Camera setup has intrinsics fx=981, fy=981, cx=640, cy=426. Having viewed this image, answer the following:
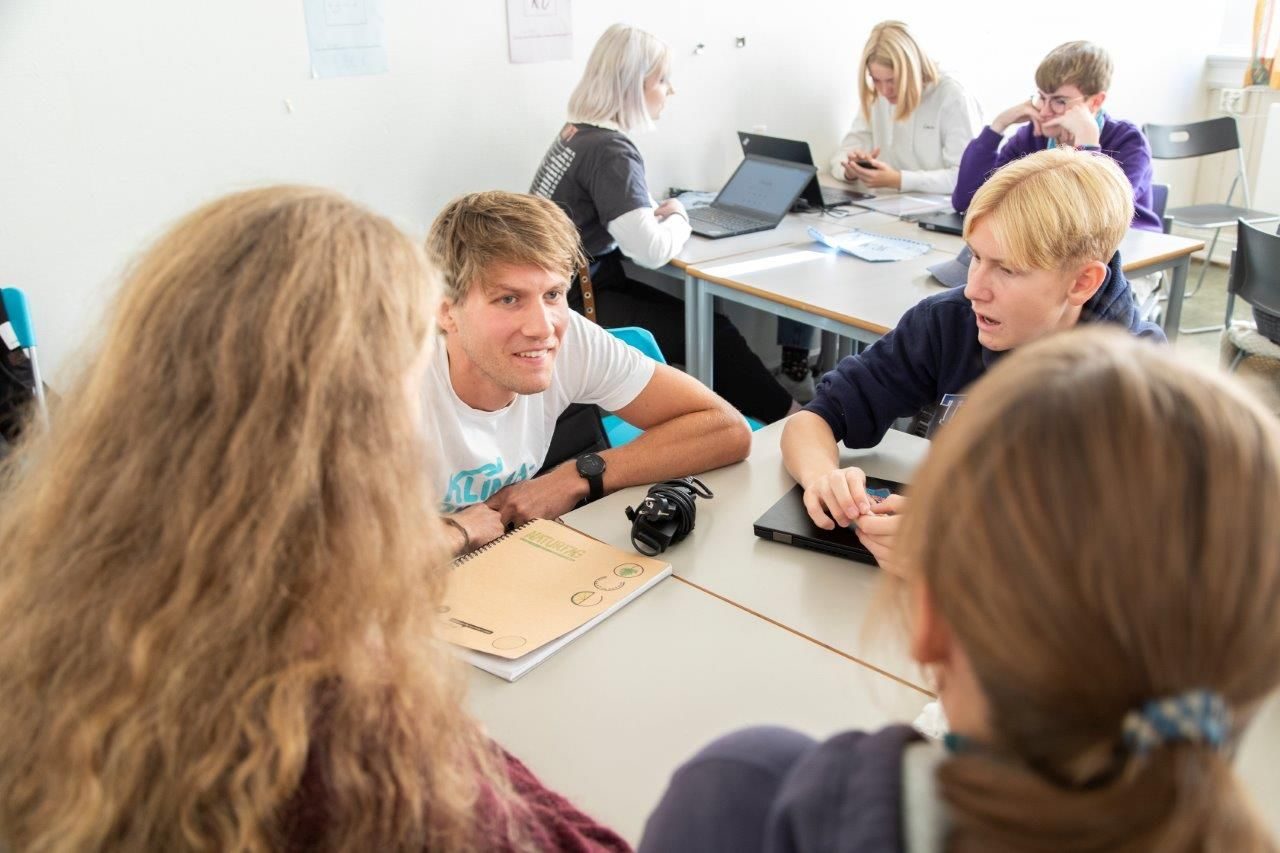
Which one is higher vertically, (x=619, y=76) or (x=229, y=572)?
(x=619, y=76)

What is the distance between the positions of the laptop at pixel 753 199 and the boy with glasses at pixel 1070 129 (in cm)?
57

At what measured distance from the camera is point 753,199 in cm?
344

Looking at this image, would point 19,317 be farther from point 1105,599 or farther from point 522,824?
point 1105,599

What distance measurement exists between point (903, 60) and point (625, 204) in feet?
5.19

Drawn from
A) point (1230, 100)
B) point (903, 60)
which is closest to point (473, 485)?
point (903, 60)

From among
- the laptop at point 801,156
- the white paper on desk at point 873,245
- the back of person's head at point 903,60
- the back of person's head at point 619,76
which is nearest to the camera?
the white paper on desk at point 873,245

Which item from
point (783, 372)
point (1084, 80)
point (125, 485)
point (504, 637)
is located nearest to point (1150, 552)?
point (125, 485)

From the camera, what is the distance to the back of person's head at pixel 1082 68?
3127mm

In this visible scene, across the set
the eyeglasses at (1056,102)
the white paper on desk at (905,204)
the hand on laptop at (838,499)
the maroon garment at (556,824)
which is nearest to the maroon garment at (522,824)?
the maroon garment at (556,824)

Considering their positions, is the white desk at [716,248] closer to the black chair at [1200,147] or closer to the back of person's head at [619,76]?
the back of person's head at [619,76]

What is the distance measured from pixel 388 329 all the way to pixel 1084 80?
3089mm

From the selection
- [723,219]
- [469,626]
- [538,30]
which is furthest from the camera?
[723,219]

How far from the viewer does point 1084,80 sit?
3.15m

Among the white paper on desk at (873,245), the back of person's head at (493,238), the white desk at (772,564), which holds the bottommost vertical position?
the white desk at (772,564)
